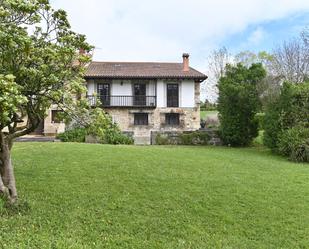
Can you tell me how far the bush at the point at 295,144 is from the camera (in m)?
13.6

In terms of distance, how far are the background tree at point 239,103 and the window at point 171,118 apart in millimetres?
8092

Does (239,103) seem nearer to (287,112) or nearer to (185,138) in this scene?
(287,112)

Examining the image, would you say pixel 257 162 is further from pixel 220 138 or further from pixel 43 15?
pixel 43 15

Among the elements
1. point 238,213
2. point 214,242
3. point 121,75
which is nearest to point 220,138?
point 121,75

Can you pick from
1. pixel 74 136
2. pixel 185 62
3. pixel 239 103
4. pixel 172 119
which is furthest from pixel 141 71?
pixel 239 103

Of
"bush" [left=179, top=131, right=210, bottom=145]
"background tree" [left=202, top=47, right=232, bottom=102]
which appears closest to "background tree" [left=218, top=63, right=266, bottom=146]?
"bush" [left=179, top=131, right=210, bottom=145]

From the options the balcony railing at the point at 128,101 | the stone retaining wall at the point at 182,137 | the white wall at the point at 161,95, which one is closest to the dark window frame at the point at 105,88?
the balcony railing at the point at 128,101

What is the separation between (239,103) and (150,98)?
410 inches

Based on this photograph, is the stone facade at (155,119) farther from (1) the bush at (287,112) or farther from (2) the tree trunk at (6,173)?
(2) the tree trunk at (6,173)

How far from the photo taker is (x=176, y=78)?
27.4 metres

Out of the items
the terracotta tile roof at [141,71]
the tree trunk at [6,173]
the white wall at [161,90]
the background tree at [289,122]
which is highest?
the terracotta tile roof at [141,71]

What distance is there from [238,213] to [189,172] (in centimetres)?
317

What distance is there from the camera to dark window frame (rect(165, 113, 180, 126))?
90.9 ft

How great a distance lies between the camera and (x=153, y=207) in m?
6.28
